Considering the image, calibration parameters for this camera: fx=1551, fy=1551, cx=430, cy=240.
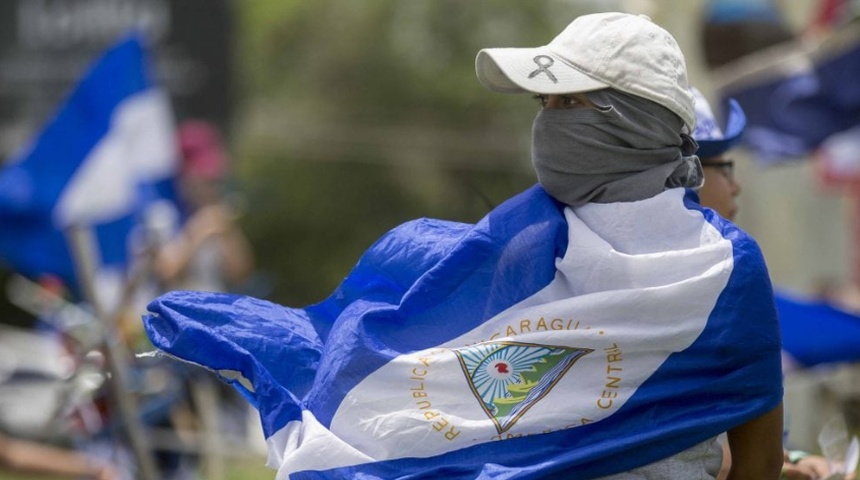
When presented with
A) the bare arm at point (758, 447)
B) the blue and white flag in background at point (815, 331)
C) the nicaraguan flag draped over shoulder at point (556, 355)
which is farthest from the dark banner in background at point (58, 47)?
the bare arm at point (758, 447)

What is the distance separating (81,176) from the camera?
23.2ft

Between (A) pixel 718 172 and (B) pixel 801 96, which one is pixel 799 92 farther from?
(A) pixel 718 172

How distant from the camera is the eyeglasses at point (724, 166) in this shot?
339 cm

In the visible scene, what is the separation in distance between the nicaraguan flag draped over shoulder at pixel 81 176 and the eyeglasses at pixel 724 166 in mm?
3955

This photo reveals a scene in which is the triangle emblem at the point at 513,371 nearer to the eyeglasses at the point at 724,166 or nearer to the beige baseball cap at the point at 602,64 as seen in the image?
the beige baseball cap at the point at 602,64

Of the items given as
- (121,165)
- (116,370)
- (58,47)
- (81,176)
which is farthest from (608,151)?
(58,47)

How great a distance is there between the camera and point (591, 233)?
262cm

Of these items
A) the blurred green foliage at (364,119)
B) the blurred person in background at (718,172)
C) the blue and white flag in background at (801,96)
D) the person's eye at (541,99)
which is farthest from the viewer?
the blurred green foliage at (364,119)

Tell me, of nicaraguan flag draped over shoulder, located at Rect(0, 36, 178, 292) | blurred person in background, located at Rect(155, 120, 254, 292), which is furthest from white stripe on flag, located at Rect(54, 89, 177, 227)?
blurred person in background, located at Rect(155, 120, 254, 292)

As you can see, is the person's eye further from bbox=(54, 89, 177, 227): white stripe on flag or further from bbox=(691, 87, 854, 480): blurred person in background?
bbox=(54, 89, 177, 227): white stripe on flag

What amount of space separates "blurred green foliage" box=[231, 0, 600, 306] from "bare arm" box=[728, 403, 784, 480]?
21.8 m

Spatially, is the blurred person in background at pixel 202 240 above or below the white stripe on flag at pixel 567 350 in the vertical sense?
below

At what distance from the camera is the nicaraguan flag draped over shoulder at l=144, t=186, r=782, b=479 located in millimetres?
2580

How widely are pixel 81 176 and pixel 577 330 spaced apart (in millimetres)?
4863
